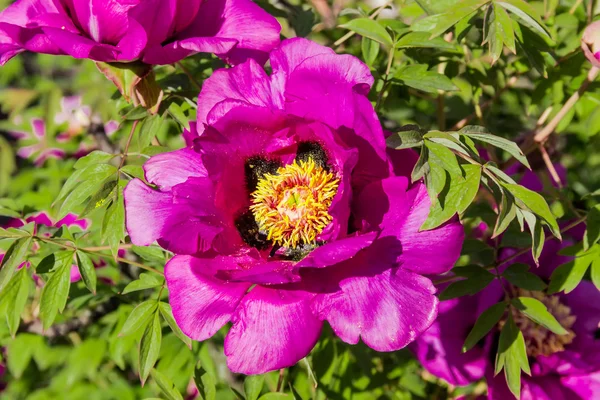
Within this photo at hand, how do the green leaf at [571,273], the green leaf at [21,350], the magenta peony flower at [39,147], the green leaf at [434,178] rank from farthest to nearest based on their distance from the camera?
the magenta peony flower at [39,147] < the green leaf at [21,350] < the green leaf at [571,273] < the green leaf at [434,178]

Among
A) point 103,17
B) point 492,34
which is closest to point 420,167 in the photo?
point 492,34

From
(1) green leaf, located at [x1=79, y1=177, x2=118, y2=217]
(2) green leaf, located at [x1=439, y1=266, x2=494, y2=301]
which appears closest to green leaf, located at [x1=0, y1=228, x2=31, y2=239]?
(1) green leaf, located at [x1=79, y1=177, x2=118, y2=217]

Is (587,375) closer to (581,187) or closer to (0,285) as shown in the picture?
(581,187)

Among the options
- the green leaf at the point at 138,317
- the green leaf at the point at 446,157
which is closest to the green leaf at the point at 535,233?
the green leaf at the point at 446,157

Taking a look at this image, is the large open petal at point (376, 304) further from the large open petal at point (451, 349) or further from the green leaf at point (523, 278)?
the large open petal at point (451, 349)

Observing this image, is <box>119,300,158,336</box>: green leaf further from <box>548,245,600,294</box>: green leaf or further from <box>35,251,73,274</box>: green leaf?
<box>548,245,600,294</box>: green leaf

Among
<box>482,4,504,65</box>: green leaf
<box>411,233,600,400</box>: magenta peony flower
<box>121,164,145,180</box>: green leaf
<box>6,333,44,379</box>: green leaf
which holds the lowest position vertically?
<box>6,333,44,379</box>: green leaf
